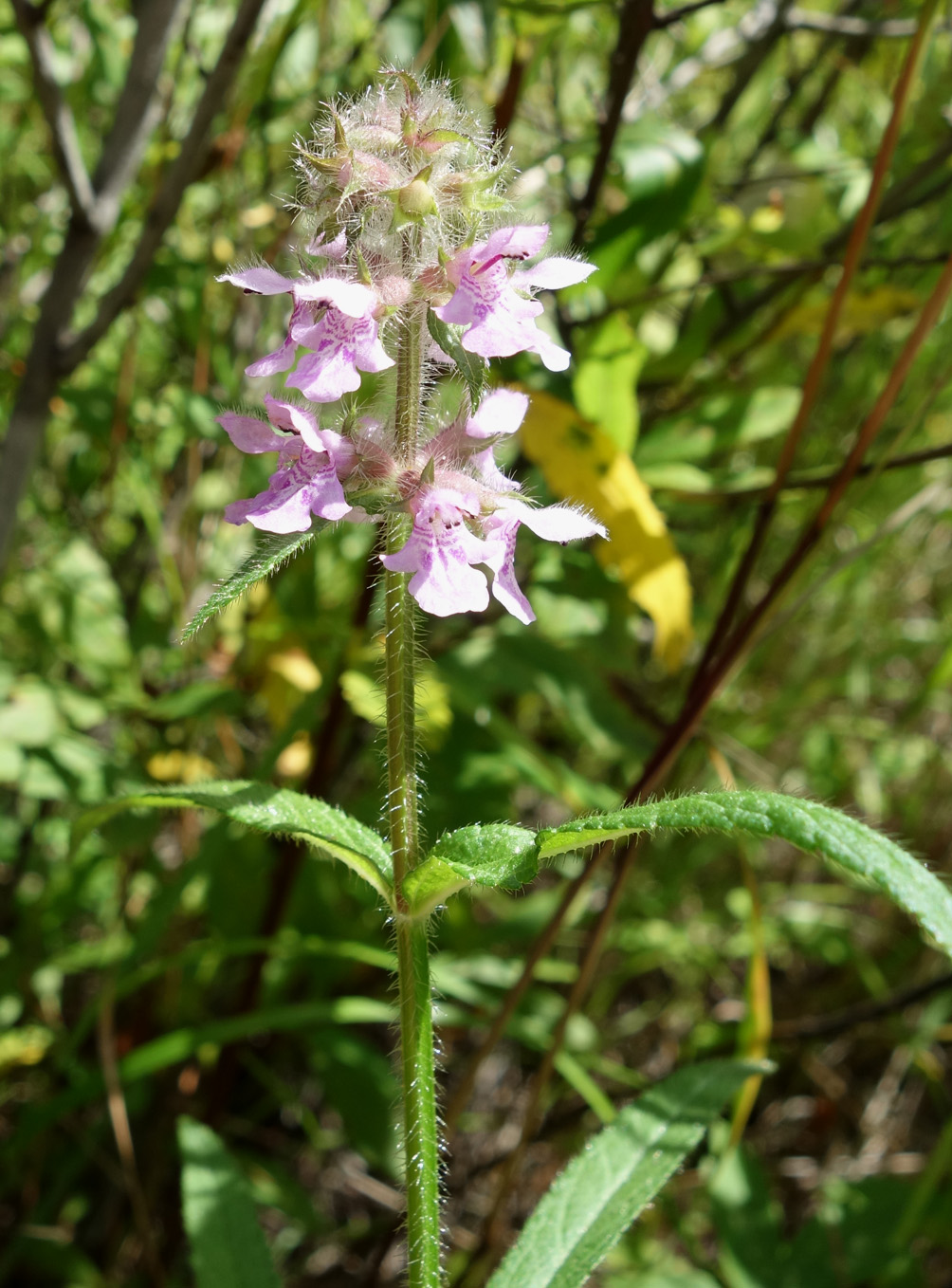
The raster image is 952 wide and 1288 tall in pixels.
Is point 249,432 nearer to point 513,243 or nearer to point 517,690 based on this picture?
point 513,243

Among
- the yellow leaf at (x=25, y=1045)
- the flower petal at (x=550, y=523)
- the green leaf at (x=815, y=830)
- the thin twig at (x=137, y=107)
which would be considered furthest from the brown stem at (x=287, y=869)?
the green leaf at (x=815, y=830)

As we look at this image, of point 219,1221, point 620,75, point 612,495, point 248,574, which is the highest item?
point 620,75

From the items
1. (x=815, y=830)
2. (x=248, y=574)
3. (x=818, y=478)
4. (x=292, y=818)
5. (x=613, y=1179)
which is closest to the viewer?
(x=815, y=830)

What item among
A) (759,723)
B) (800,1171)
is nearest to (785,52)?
(759,723)

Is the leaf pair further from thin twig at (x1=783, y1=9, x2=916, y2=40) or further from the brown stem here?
thin twig at (x1=783, y1=9, x2=916, y2=40)

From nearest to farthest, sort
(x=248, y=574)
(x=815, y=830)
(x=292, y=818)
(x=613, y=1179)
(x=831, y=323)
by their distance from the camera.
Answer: (x=815, y=830) → (x=248, y=574) → (x=292, y=818) → (x=613, y=1179) → (x=831, y=323)

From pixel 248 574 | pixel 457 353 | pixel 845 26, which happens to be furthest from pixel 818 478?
pixel 248 574
